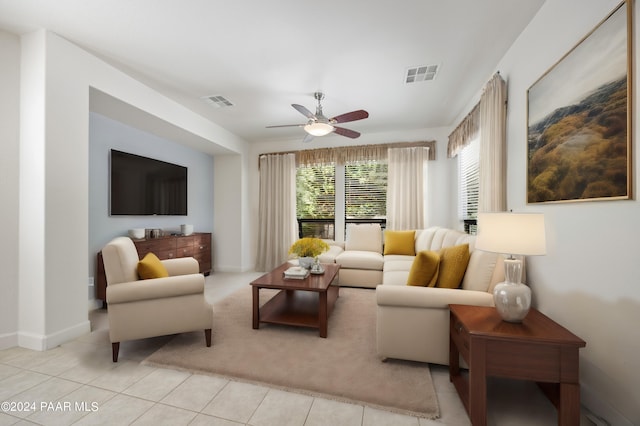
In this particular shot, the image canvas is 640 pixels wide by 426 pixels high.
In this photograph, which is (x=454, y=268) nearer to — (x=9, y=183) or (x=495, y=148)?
(x=495, y=148)

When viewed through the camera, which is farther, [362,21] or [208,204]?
[208,204]

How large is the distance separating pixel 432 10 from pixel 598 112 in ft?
4.19

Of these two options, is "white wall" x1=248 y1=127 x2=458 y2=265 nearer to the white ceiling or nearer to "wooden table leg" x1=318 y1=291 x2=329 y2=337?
the white ceiling

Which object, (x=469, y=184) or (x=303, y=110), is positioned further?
(x=469, y=184)

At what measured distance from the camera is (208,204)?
5082 millimetres

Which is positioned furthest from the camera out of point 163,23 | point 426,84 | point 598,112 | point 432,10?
point 426,84

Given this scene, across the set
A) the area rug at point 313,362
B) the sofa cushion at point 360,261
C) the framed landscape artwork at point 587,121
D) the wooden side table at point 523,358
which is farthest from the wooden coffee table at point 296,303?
the framed landscape artwork at point 587,121

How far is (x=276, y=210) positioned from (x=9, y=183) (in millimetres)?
3403

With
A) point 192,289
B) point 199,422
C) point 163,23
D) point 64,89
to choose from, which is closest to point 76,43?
point 64,89

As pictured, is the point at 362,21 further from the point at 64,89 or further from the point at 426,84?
the point at 64,89

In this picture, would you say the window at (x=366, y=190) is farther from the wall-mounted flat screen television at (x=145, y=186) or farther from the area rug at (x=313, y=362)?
the wall-mounted flat screen television at (x=145, y=186)

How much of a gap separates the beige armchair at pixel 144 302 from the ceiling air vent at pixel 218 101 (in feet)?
6.88

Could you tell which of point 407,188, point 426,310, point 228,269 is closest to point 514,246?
point 426,310

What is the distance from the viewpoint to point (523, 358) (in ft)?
4.18
